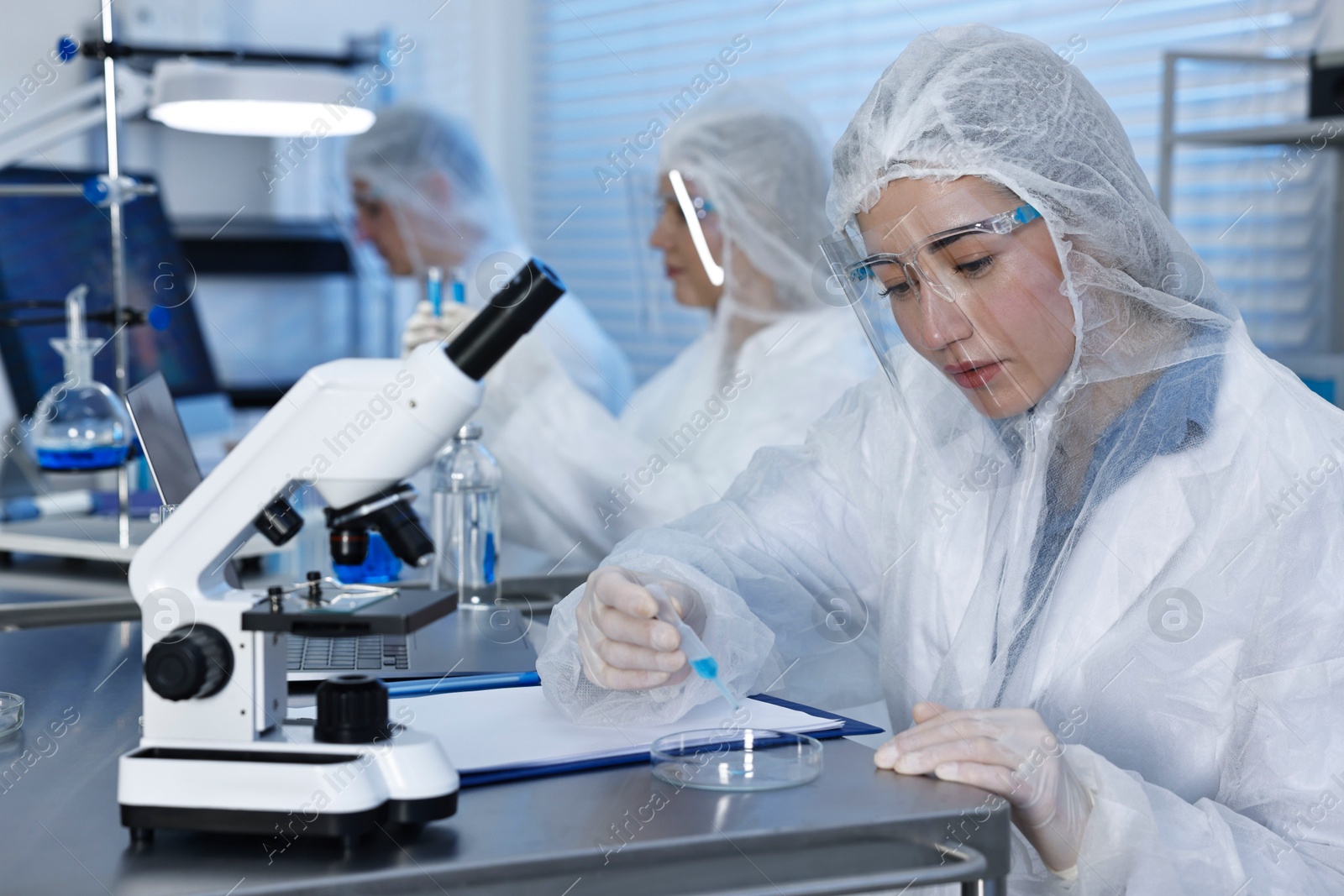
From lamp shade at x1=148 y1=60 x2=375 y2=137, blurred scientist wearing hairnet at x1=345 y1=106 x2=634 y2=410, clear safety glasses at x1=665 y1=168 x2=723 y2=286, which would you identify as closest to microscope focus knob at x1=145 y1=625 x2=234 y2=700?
lamp shade at x1=148 y1=60 x2=375 y2=137

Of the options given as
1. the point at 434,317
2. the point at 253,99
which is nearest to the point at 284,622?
the point at 253,99

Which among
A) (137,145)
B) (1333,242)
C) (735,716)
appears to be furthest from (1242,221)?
(137,145)

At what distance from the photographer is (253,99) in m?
1.77

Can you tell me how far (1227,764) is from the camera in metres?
1.00

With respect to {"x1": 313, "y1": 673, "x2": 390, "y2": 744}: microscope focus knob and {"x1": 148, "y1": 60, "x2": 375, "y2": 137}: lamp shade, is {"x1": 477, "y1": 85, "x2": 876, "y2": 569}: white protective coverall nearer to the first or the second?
{"x1": 148, "y1": 60, "x2": 375, "y2": 137}: lamp shade

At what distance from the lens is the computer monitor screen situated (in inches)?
91.7

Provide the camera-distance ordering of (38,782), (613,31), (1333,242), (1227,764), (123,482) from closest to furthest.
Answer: (38,782) → (1227,764) → (123,482) → (1333,242) → (613,31)

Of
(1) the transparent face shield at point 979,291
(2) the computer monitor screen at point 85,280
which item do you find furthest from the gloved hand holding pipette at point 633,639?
(2) the computer monitor screen at point 85,280

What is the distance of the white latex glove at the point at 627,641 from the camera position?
96 cm

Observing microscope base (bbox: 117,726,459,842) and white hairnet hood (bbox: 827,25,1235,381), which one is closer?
microscope base (bbox: 117,726,459,842)

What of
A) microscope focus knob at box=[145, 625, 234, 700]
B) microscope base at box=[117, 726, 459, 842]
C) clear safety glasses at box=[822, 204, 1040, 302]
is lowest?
microscope base at box=[117, 726, 459, 842]

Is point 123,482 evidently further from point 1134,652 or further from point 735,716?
point 1134,652

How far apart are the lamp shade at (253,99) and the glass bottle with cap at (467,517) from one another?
59 centimetres

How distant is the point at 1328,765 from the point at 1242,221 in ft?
5.26
